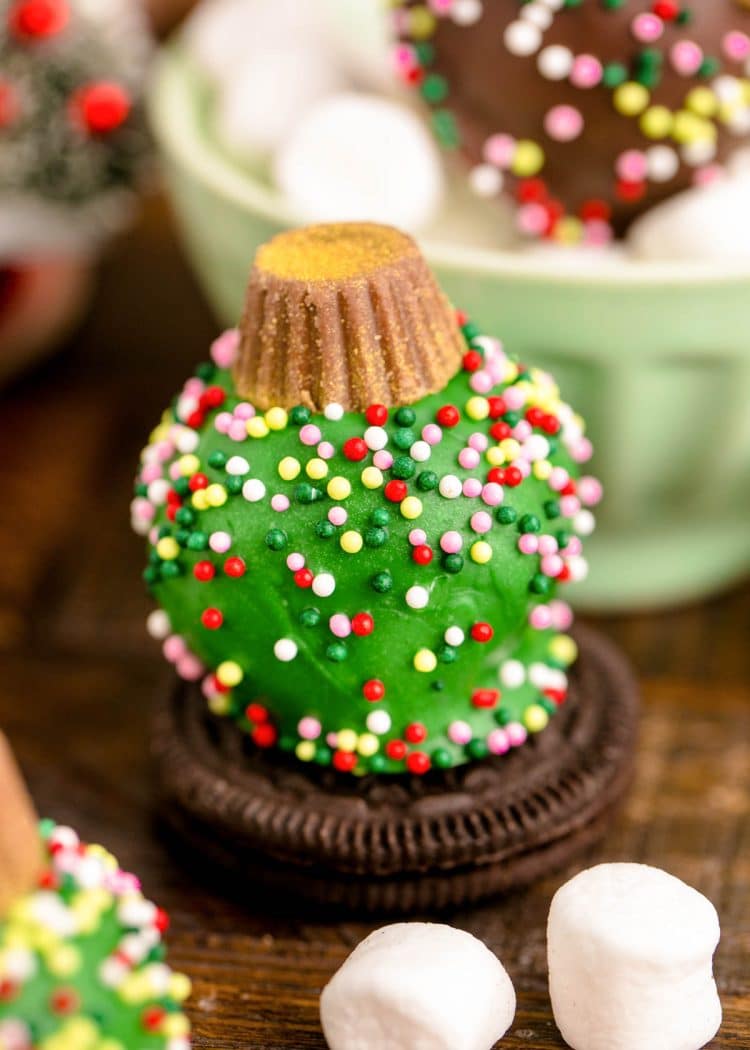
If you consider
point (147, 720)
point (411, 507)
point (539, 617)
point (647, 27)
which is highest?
point (647, 27)

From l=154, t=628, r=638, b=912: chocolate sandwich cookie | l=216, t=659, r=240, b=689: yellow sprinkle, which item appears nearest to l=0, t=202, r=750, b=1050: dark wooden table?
l=154, t=628, r=638, b=912: chocolate sandwich cookie

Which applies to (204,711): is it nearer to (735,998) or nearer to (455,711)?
(455,711)

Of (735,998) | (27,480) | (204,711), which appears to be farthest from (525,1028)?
(27,480)

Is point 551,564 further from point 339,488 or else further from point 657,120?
point 657,120

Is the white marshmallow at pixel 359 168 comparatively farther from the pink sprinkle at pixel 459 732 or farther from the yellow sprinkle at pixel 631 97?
the pink sprinkle at pixel 459 732

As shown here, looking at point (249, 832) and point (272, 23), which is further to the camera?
point (272, 23)

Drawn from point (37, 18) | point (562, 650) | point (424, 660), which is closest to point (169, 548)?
point (424, 660)

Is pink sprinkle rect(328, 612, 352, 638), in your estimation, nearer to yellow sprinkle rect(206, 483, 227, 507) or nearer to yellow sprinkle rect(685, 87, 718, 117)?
yellow sprinkle rect(206, 483, 227, 507)
